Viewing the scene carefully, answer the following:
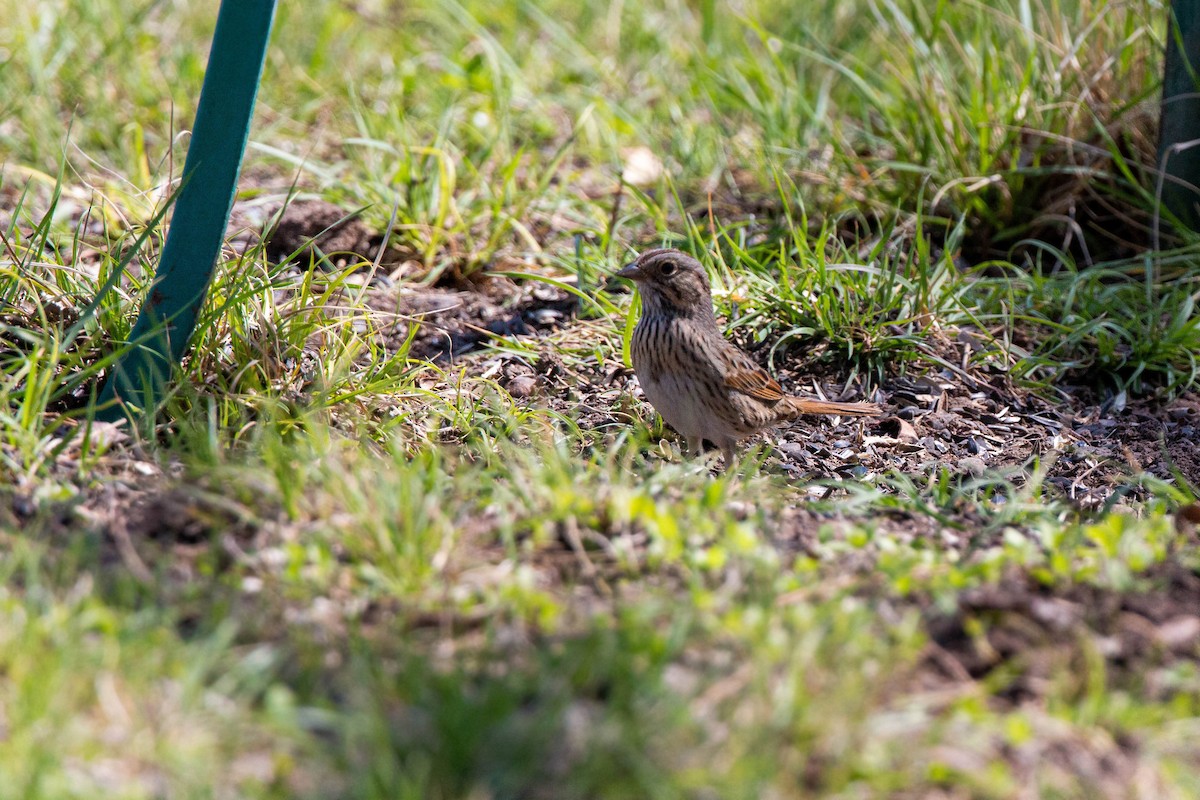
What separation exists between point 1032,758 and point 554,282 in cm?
299

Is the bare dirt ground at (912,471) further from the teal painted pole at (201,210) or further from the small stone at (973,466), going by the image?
the teal painted pole at (201,210)

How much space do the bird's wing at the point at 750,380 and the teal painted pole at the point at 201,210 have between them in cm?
184

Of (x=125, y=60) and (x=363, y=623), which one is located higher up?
(x=125, y=60)

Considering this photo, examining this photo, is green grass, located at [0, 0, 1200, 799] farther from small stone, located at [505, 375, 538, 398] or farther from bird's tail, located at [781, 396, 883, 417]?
bird's tail, located at [781, 396, 883, 417]

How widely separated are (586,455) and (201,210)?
1.46m

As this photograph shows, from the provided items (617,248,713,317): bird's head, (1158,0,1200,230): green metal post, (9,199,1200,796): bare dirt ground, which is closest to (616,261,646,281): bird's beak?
(617,248,713,317): bird's head

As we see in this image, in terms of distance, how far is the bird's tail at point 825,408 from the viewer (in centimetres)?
478

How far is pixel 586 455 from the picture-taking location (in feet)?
14.1

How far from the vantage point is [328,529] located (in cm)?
314

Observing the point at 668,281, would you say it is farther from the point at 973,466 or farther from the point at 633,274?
the point at 973,466

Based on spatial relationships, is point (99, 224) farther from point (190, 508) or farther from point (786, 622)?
point (786, 622)

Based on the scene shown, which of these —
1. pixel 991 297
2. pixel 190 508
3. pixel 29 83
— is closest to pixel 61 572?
pixel 190 508

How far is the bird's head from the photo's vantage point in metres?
4.61

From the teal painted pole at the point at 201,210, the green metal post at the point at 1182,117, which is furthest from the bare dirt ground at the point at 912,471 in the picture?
the green metal post at the point at 1182,117
